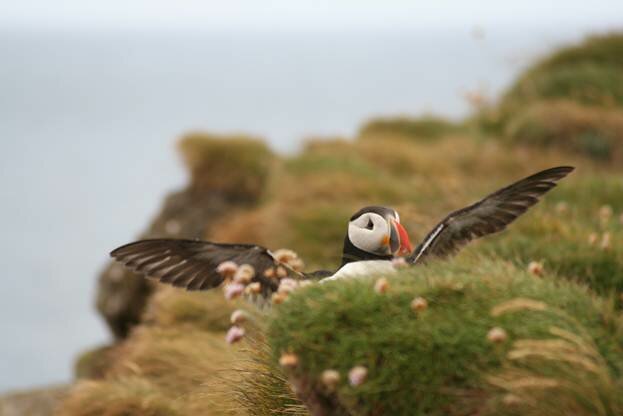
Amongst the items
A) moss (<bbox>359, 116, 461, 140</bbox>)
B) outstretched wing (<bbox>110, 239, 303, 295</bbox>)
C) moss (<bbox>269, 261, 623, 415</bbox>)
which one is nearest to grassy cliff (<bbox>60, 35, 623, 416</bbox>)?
moss (<bbox>269, 261, 623, 415</bbox>)

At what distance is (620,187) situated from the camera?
897 centimetres

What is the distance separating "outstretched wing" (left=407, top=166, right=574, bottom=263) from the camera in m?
4.40

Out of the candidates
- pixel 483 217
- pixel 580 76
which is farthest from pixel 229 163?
pixel 483 217

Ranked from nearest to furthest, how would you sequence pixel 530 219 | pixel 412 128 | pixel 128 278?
1. pixel 530 219
2. pixel 128 278
3. pixel 412 128

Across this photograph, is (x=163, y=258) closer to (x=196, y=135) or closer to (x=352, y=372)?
(x=352, y=372)

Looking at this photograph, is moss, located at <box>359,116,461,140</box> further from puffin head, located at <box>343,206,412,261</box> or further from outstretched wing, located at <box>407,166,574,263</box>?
puffin head, located at <box>343,206,412,261</box>

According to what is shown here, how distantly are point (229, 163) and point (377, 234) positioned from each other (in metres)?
9.58

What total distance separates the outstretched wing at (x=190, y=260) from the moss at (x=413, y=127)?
12.6 m

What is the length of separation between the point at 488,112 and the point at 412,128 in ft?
6.47

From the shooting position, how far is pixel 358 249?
165 inches

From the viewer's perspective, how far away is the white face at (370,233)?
405 centimetres

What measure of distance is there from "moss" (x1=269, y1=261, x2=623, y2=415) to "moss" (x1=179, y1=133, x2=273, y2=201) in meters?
9.60

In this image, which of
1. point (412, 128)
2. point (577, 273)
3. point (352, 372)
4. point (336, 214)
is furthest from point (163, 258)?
point (412, 128)

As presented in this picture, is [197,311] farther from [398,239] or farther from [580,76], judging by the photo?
[580,76]
